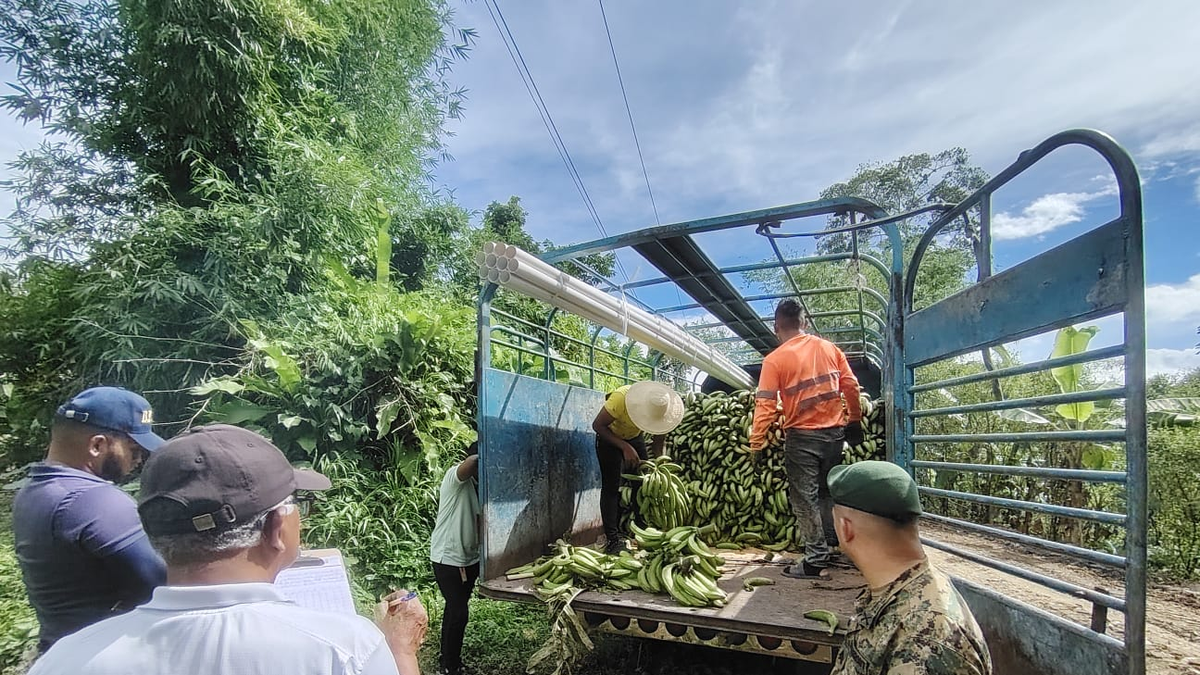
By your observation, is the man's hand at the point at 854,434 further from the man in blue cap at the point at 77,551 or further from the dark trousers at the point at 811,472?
the man in blue cap at the point at 77,551

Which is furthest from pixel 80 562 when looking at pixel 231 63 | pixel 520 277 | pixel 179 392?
pixel 231 63

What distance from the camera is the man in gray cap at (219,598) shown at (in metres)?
1.11

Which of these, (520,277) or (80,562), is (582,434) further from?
(80,562)

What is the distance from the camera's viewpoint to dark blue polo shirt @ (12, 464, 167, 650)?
1889mm

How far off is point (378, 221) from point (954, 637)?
9.00 meters

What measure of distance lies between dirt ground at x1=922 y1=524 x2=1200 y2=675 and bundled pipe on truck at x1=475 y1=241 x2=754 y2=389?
8.62 ft

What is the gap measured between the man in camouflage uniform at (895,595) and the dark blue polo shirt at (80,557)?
221 cm

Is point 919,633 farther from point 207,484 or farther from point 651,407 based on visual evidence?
point 651,407

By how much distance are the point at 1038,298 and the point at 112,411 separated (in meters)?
3.55

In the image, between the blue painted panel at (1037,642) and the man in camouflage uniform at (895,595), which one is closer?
the man in camouflage uniform at (895,595)

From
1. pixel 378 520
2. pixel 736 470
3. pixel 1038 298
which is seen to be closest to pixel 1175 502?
pixel 736 470

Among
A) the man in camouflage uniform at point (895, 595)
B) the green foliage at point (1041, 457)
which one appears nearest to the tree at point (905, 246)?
the green foliage at point (1041, 457)

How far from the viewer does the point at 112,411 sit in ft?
7.07

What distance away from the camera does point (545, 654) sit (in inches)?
148
